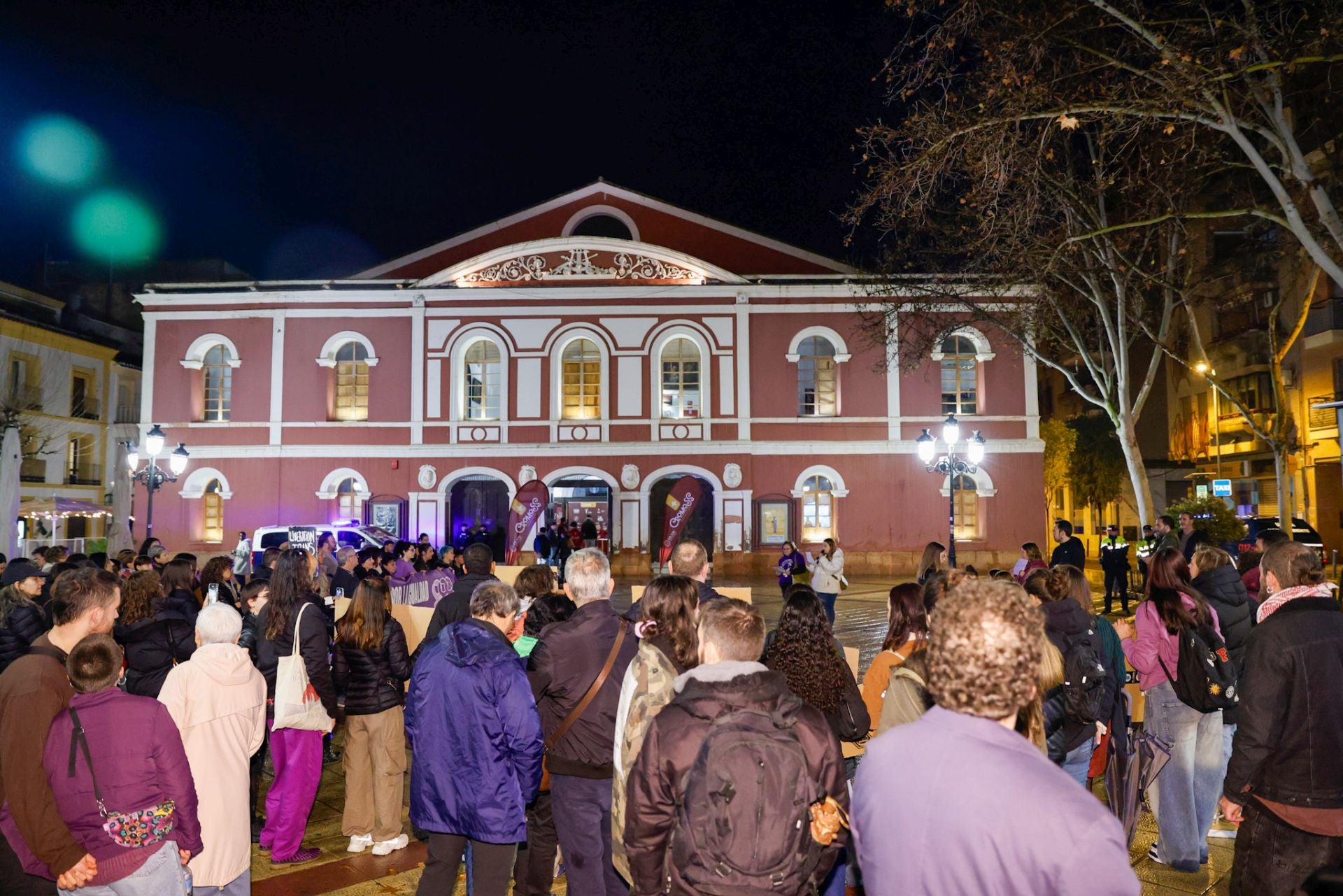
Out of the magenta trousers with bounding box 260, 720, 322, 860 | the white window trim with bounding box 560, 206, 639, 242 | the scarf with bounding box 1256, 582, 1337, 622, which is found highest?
the white window trim with bounding box 560, 206, 639, 242

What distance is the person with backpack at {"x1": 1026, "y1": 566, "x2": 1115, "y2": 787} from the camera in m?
4.59

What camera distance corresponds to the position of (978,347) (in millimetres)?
25703

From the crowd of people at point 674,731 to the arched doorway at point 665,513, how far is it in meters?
18.7

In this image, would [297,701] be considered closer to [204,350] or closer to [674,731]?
[674,731]

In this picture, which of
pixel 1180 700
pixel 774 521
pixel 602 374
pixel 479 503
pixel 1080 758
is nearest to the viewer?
pixel 1080 758

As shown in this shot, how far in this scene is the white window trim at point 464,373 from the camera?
83.5ft

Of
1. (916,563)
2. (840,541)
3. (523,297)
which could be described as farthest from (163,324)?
(916,563)

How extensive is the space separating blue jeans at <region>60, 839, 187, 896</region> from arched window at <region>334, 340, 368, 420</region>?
23563 millimetres

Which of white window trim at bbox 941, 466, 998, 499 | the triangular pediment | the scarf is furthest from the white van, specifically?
the scarf

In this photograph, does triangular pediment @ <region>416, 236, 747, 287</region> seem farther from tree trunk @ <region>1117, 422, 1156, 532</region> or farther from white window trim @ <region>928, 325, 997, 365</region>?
tree trunk @ <region>1117, 422, 1156, 532</region>

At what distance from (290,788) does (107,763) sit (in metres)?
2.80

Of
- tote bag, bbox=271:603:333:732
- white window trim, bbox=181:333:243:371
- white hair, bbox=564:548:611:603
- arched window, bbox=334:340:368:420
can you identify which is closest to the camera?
white hair, bbox=564:548:611:603

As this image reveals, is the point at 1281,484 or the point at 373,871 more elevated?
the point at 1281,484

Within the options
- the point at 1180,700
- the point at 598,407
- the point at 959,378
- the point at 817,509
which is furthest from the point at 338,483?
the point at 1180,700
